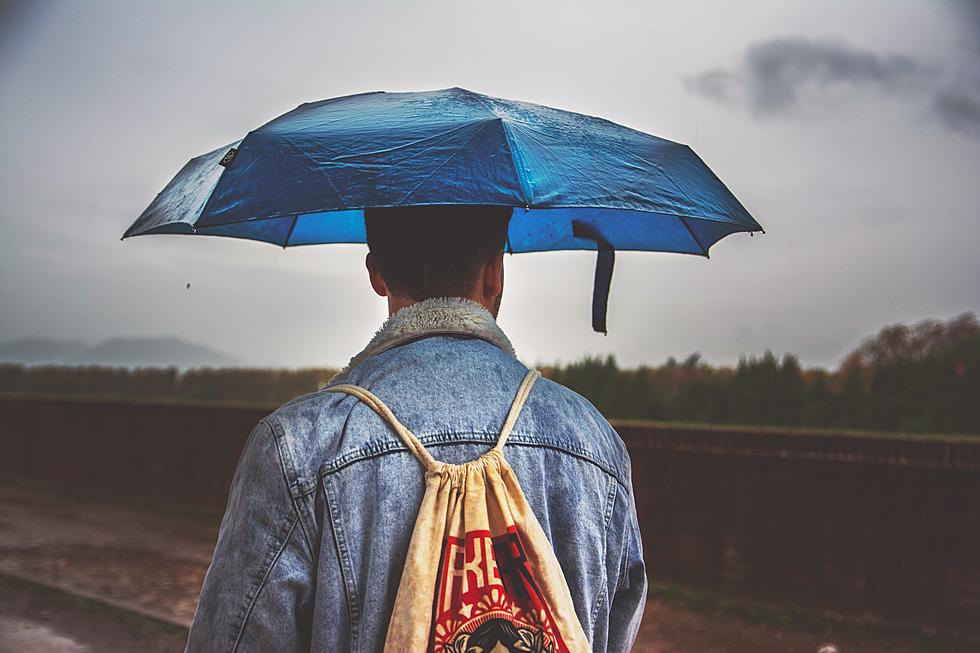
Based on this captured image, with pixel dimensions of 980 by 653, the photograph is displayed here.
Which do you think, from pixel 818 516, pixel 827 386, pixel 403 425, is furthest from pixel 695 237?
pixel 827 386

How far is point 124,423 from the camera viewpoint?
11641 millimetres

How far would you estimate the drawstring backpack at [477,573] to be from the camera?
1.39 meters

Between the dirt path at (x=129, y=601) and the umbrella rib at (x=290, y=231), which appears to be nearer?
the umbrella rib at (x=290, y=231)

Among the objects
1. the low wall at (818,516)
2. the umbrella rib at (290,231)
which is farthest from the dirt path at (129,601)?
the umbrella rib at (290,231)

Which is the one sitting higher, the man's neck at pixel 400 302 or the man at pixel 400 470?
the man's neck at pixel 400 302

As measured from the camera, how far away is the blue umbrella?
1626mm

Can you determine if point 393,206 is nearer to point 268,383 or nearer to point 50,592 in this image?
point 50,592

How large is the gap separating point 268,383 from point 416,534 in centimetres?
1138

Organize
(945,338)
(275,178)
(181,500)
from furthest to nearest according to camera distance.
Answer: (181,500) → (945,338) → (275,178)

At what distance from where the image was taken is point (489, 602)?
1.40 m

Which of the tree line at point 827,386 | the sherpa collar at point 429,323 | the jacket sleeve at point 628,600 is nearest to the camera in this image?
the sherpa collar at point 429,323

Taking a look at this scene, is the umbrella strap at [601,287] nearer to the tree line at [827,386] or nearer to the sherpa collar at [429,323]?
the sherpa collar at [429,323]

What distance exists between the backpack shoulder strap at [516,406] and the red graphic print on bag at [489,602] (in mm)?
155

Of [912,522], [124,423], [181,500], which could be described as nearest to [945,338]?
[912,522]
